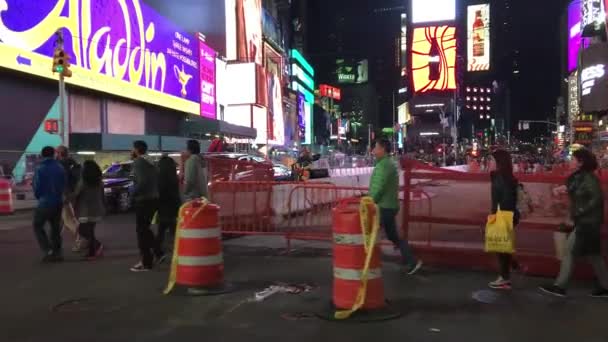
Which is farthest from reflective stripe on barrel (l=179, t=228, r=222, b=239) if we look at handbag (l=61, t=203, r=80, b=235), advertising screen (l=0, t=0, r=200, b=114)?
advertising screen (l=0, t=0, r=200, b=114)

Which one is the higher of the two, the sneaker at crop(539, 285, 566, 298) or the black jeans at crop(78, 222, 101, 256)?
the black jeans at crop(78, 222, 101, 256)

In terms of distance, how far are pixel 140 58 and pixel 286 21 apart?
64436mm

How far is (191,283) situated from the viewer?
7.01 m

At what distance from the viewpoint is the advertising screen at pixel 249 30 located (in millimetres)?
56625

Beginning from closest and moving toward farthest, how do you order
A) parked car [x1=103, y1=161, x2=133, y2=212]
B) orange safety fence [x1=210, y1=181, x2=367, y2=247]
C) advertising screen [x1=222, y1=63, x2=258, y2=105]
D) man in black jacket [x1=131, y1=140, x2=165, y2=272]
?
man in black jacket [x1=131, y1=140, x2=165, y2=272]
orange safety fence [x1=210, y1=181, x2=367, y2=247]
parked car [x1=103, y1=161, x2=133, y2=212]
advertising screen [x1=222, y1=63, x2=258, y2=105]

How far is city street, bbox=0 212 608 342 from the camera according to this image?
5.52m

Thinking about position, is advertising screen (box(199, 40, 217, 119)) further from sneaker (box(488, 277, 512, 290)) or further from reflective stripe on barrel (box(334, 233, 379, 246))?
reflective stripe on barrel (box(334, 233, 379, 246))

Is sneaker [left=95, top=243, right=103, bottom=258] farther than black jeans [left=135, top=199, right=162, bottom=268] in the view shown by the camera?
Yes

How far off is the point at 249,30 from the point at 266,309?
56524 mm

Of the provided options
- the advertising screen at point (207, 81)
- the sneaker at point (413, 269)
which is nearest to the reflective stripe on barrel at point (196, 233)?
the sneaker at point (413, 269)

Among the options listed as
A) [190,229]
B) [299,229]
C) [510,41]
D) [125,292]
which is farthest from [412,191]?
[510,41]

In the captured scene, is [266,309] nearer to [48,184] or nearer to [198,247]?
[198,247]

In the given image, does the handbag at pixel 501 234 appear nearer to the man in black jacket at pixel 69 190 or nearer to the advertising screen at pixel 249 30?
the man in black jacket at pixel 69 190

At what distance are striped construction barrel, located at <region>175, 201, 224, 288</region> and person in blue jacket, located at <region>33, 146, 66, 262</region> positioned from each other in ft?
10.7
